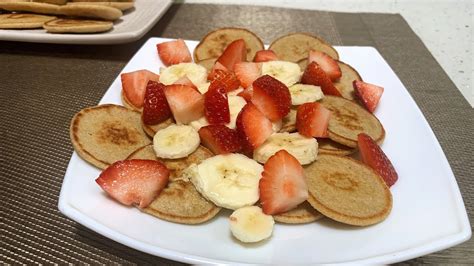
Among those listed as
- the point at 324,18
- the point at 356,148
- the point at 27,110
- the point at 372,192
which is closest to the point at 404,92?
the point at 356,148

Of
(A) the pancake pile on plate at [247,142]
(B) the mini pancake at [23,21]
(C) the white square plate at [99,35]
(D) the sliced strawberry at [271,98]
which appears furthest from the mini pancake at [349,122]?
(B) the mini pancake at [23,21]

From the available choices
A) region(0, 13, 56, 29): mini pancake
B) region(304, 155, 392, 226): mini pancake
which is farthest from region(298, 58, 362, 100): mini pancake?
region(0, 13, 56, 29): mini pancake

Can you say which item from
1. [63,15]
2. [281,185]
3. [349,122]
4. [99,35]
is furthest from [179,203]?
[63,15]

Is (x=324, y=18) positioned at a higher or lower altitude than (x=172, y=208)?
lower

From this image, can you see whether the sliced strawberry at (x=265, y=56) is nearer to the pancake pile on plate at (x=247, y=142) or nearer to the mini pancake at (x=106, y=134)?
the pancake pile on plate at (x=247, y=142)

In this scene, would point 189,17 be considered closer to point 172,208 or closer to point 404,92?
point 404,92

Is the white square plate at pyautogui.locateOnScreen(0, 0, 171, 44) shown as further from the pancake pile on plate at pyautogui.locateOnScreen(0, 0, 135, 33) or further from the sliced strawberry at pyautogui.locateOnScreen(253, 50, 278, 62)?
the sliced strawberry at pyautogui.locateOnScreen(253, 50, 278, 62)
